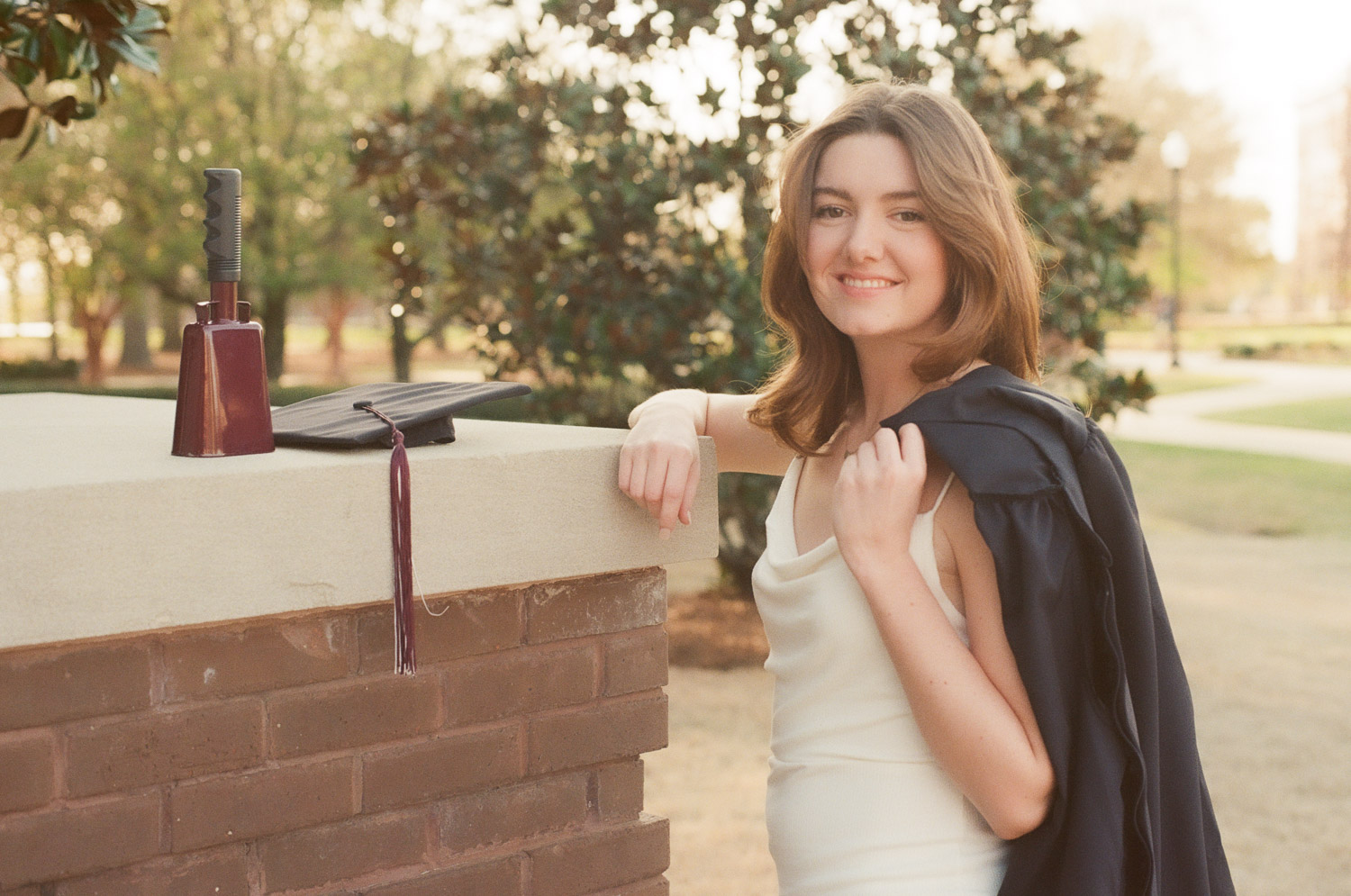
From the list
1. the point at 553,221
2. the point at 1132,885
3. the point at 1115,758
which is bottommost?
the point at 1132,885

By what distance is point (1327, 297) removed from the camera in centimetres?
5412

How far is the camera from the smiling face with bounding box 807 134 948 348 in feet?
6.14

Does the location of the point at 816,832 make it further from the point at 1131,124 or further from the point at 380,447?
the point at 1131,124

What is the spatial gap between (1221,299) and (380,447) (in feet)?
221

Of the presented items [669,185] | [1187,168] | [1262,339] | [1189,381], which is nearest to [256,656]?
[669,185]

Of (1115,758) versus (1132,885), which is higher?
(1115,758)

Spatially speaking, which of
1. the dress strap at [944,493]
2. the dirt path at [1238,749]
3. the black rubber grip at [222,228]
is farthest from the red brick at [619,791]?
the dirt path at [1238,749]

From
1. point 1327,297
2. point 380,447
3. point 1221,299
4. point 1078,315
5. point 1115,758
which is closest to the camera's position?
point 1115,758

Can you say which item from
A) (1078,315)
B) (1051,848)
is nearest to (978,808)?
(1051,848)

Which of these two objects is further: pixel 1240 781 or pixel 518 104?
pixel 518 104

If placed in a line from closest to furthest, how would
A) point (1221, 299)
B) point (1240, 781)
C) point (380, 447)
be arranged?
point (380, 447), point (1240, 781), point (1221, 299)

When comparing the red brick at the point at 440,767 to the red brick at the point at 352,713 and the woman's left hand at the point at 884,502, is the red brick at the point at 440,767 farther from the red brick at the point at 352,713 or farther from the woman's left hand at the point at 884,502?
the woman's left hand at the point at 884,502

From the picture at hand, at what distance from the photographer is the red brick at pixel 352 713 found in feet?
5.31

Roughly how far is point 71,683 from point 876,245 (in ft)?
3.98
